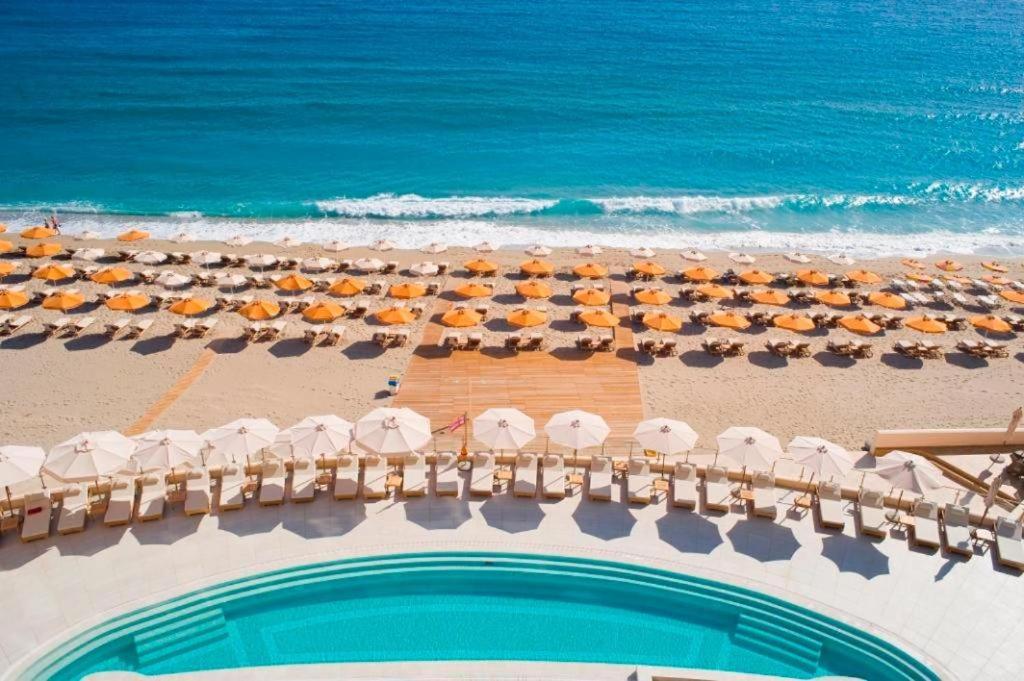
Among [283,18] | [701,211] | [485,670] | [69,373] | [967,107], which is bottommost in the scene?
[485,670]

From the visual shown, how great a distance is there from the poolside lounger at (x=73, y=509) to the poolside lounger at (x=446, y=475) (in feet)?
20.2

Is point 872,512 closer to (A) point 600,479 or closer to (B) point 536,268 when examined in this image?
(A) point 600,479

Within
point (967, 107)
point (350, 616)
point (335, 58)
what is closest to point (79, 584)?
point (350, 616)

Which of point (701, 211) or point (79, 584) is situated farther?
point (701, 211)

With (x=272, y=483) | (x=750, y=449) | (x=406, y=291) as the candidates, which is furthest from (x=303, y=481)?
(x=406, y=291)

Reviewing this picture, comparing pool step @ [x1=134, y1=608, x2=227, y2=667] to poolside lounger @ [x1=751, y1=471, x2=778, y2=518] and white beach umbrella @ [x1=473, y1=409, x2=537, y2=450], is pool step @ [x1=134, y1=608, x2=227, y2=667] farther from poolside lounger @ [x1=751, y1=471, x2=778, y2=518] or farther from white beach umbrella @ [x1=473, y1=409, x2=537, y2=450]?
poolside lounger @ [x1=751, y1=471, x2=778, y2=518]

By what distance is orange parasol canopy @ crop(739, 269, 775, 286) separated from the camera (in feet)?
79.7

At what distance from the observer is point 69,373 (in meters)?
18.3

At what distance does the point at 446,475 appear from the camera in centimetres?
1361

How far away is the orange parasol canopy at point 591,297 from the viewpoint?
2152 centimetres

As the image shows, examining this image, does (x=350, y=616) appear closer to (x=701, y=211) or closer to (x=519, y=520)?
(x=519, y=520)

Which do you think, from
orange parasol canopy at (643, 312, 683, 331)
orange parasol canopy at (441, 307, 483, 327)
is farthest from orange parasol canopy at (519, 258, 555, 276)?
orange parasol canopy at (643, 312, 683, 331)

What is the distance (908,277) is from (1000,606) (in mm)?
17024

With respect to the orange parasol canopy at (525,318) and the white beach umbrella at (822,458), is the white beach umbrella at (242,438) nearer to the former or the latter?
the orange parasol canopy at (525,318)
